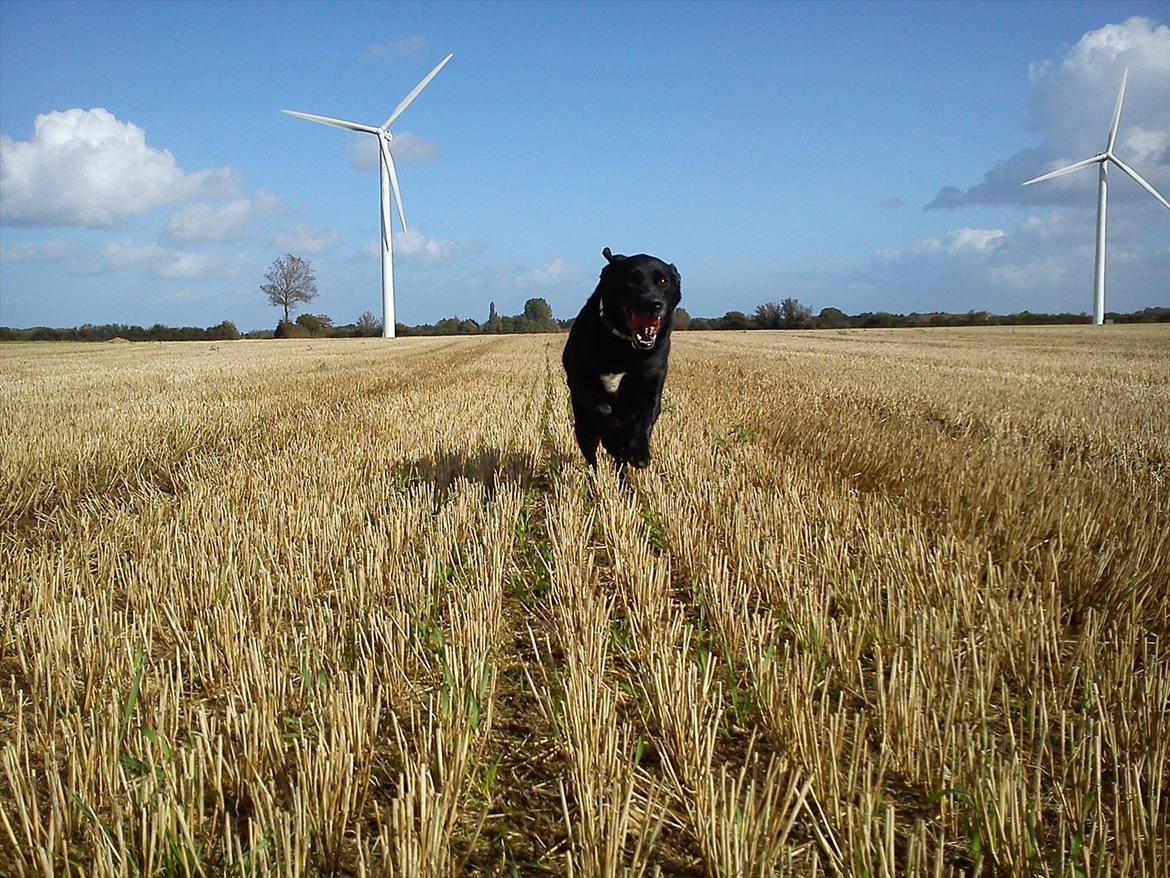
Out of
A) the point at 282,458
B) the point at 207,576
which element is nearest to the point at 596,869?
the point at 207,576

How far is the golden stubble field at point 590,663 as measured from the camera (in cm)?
167

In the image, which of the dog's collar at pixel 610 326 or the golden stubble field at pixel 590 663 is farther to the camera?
the dog's collar at pixel 610 326

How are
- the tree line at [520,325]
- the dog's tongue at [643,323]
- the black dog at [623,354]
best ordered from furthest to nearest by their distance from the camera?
the tree line at [520,325] < the black dog at [623,354] < the dog's tongue at [643,323]

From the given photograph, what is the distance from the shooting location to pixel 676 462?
5.97m

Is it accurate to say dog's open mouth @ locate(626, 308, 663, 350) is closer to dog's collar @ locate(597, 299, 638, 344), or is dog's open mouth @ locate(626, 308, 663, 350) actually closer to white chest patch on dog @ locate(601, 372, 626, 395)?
dog's collar @ locate(597, 299, 638, 344)

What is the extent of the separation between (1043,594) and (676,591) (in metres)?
1.51

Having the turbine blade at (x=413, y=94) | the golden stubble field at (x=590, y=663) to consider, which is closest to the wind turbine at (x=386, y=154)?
the turbine blade at (x=413, y=94)

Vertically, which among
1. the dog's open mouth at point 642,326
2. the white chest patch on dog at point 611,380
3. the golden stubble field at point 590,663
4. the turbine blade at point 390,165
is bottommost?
the golden stubble field at point 590,663

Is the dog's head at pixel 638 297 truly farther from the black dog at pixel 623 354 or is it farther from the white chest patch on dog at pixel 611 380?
the white chest patch on dog at pixel 611 380

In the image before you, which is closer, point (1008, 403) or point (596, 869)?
point (596, 869)

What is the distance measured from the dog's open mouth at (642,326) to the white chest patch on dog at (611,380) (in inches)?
12.1

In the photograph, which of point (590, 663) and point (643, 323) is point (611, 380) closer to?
point (643, 323)

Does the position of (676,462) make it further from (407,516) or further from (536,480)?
(407,516)

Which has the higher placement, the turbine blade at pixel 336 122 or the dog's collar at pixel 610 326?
the turbine blade at pixel 336 122
